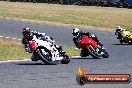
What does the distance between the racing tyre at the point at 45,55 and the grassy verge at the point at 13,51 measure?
2.42 meters

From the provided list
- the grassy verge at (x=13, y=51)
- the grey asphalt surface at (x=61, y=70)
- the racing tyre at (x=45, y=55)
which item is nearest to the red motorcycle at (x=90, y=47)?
the grey asphalt surface at (x=61, y=70)

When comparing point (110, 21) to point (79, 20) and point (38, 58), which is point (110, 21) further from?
point (38, 58)

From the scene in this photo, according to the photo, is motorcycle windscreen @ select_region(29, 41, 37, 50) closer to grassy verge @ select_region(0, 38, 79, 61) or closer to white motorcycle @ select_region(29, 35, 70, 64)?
white motorcycle @ select_region(29, 35, 70, 64)

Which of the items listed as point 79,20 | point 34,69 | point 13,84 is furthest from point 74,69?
point 79,20

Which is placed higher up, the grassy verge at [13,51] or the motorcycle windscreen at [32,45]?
the motorcycle windscreen at [32,45]

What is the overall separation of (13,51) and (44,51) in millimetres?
5109

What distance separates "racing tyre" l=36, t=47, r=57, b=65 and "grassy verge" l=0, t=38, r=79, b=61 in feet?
7.95

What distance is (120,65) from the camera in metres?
21.4

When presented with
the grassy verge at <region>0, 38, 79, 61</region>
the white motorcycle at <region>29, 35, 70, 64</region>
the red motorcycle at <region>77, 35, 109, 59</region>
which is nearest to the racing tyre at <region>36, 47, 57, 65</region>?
the white motorcycle at <region>29, 35, 70, 64</region>

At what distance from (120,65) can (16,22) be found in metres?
Result: 24.0

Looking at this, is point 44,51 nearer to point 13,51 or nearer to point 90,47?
point 90,47

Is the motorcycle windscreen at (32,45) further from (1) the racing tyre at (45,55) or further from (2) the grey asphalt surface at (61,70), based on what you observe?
(2) the grey asphalt surface at (61,70)

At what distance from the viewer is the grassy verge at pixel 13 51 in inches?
926

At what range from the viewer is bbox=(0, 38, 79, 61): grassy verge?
77.2 ft
